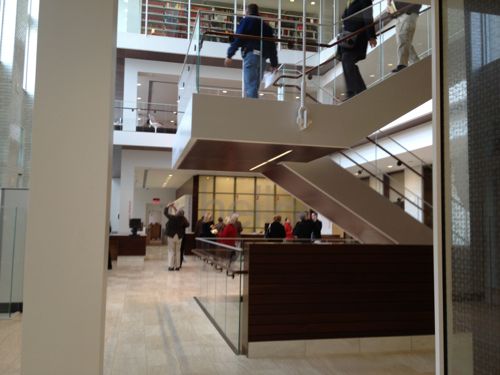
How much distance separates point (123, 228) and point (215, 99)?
11.7 m

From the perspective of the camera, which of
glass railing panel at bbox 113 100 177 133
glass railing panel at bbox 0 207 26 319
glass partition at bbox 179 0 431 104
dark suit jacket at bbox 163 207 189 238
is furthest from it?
glass railing panel at bbox 113 100 177 133

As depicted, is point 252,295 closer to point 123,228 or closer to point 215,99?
point 215,99

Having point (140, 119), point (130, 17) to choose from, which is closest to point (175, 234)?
point (140, 119)

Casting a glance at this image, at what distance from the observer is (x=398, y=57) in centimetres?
650

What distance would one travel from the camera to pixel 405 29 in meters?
6.63

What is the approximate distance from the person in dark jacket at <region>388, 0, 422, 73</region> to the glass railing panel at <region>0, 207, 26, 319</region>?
6028mm

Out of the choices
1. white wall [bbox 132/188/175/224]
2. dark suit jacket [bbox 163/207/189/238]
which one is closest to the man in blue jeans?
dark suit jacket [bbox 163/207/189/238]

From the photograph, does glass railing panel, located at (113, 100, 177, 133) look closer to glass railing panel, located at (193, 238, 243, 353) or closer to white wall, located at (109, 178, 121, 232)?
white wall, located at (109, 178, 121, 232)

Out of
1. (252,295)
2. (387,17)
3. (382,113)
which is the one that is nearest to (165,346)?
(252,295)

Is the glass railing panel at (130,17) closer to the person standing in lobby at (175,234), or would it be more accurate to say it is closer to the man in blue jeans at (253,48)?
the person standing in lobby at (175,234)

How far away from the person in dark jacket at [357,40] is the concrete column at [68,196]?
466cm

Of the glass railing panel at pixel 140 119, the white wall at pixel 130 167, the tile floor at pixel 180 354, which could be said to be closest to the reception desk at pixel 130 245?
the white wall at pixel 130 167

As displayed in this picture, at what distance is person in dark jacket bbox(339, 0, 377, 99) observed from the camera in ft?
21.2

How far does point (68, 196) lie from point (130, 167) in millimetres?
15063
